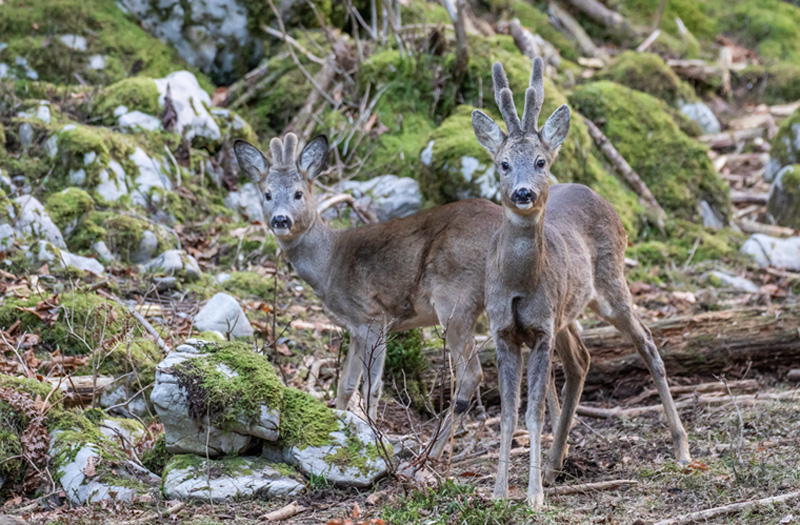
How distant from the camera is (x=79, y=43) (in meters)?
12.7

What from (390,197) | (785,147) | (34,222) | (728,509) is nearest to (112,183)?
(34,222)

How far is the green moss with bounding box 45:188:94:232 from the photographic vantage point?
1005cm

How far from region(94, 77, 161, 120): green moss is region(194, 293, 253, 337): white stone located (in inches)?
161

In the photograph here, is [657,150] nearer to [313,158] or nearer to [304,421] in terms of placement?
[313,158]

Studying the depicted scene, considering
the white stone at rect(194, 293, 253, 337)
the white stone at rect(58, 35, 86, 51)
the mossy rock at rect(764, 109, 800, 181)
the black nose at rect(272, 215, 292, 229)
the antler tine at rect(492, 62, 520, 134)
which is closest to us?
the antler tine at rect(492, 62, 520, 134)

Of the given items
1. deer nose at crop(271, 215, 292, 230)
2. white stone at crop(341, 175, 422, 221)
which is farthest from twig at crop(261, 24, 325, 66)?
deer nose at crop(271, 215, 292, 230)

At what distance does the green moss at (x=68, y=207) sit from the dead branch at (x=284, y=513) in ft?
18.5

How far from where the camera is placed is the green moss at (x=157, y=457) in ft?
20.7

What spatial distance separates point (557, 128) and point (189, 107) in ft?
23.7

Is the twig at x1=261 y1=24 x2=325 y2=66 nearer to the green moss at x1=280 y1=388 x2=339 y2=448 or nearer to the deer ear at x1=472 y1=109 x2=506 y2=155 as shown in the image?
the deer ear at x1=472 y1=109 x2=506 y2=155

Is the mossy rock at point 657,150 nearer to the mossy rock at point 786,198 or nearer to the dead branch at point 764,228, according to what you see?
the dead branch at point 764,228

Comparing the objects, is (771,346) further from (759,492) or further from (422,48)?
(422,48)

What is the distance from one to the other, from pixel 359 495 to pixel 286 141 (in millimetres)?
3474

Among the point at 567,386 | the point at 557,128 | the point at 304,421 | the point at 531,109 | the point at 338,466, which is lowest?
the point at 338,466
